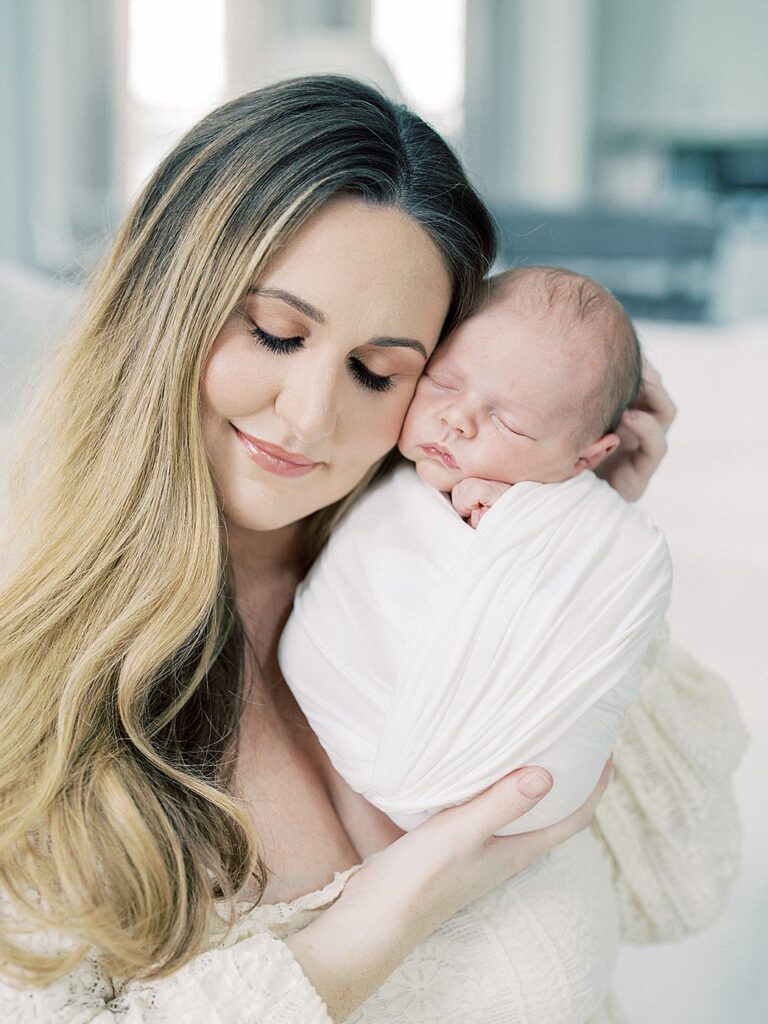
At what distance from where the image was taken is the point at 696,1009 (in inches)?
61.6

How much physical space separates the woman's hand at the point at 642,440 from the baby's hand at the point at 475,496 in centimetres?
26

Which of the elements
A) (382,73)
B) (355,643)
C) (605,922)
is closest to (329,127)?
(355,643)

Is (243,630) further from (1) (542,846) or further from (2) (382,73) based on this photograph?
(2) (382,73)

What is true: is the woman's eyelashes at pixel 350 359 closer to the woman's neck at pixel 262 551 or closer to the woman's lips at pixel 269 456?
the woman's lips at pixel 269 456

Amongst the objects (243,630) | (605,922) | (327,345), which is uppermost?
(327,345)

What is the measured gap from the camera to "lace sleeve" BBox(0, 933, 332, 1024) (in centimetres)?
88

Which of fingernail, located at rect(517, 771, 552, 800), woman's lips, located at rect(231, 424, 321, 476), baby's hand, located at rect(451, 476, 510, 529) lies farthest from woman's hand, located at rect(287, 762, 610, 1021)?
woman's lips, located at rect(231, 424, 321, 476)

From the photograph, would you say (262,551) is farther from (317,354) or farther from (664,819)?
(664,819)

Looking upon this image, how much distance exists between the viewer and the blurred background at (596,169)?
5.34ft

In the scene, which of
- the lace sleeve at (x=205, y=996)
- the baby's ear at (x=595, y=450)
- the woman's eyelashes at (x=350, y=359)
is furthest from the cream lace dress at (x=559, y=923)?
the woman's eyelashes at (x=350, y=359)

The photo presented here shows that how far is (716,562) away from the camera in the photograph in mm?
1952

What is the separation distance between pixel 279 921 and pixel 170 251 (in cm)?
65

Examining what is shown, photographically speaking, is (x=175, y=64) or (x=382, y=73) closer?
(x=382, y=73)

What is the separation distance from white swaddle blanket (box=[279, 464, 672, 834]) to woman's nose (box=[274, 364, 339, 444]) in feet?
0.45
